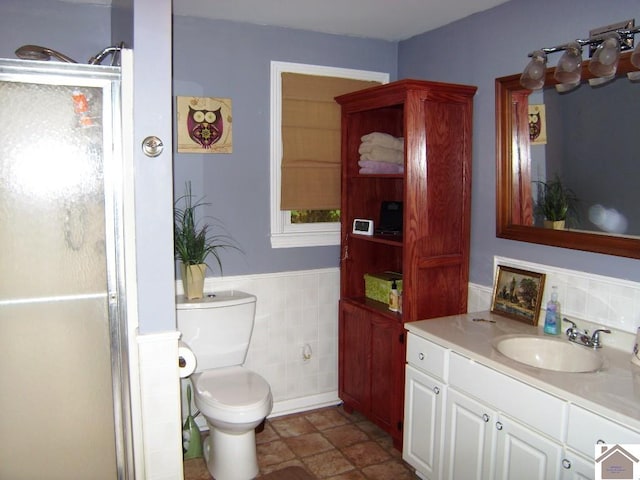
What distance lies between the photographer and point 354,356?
3.26 m

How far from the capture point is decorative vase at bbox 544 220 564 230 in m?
2.45

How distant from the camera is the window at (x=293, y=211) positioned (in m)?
3.17

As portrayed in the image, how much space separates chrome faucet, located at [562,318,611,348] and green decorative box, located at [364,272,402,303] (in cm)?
94

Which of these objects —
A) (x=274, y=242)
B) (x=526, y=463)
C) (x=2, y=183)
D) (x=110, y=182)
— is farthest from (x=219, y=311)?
(x=526, y=463)

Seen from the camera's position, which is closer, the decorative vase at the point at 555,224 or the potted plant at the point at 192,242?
the decorative vase at the point at 555,224

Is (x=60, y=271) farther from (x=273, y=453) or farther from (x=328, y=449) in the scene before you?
(x=328, y=449)

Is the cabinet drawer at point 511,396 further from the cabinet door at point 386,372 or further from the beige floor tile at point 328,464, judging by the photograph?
the beige floor tile at point 328,464

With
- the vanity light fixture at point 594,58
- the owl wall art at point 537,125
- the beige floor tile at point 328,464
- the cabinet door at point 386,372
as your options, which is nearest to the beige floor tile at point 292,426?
the beige floor tile at point 328,464

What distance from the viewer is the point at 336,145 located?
132 inches

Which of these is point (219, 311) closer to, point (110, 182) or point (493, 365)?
point (110, 182)

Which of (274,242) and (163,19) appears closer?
(163,19)

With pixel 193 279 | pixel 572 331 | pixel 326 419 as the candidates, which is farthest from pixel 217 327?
pixel 572 331

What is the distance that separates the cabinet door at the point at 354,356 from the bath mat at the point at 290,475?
0.57 m

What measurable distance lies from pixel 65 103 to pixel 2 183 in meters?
0.37
